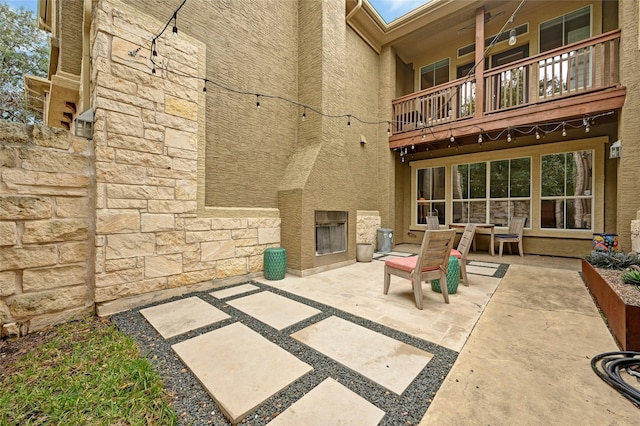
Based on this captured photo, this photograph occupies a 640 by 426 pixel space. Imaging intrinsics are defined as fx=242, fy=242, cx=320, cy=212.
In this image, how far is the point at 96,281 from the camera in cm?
236

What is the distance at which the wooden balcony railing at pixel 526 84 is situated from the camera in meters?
4.35

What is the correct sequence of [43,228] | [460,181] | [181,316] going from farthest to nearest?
[460,181] → [181,316] → [43,228]

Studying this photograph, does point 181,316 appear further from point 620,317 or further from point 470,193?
point 470,193

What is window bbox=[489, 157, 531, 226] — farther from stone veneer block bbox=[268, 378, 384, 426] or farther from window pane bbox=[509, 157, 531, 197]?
stone veneer block bbox=[268, 378, 384, 426]

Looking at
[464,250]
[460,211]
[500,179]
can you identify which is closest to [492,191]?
[500,179]

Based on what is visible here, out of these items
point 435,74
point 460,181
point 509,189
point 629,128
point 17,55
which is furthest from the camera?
point 17,55

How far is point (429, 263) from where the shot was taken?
2555mm

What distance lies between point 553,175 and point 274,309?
22.5ft

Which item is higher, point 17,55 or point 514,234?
point 17,55

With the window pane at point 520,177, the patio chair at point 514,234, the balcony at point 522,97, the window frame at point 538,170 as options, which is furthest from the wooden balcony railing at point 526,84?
the patio chair at point 514,234

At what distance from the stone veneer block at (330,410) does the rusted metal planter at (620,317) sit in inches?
77.3

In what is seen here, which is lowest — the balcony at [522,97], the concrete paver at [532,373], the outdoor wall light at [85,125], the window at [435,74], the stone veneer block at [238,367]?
the stone veneer block at [238,367]

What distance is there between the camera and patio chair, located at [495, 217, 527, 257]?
5434 mm

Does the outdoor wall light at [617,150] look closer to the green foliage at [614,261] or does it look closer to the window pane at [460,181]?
the green foliage at [614,261]
